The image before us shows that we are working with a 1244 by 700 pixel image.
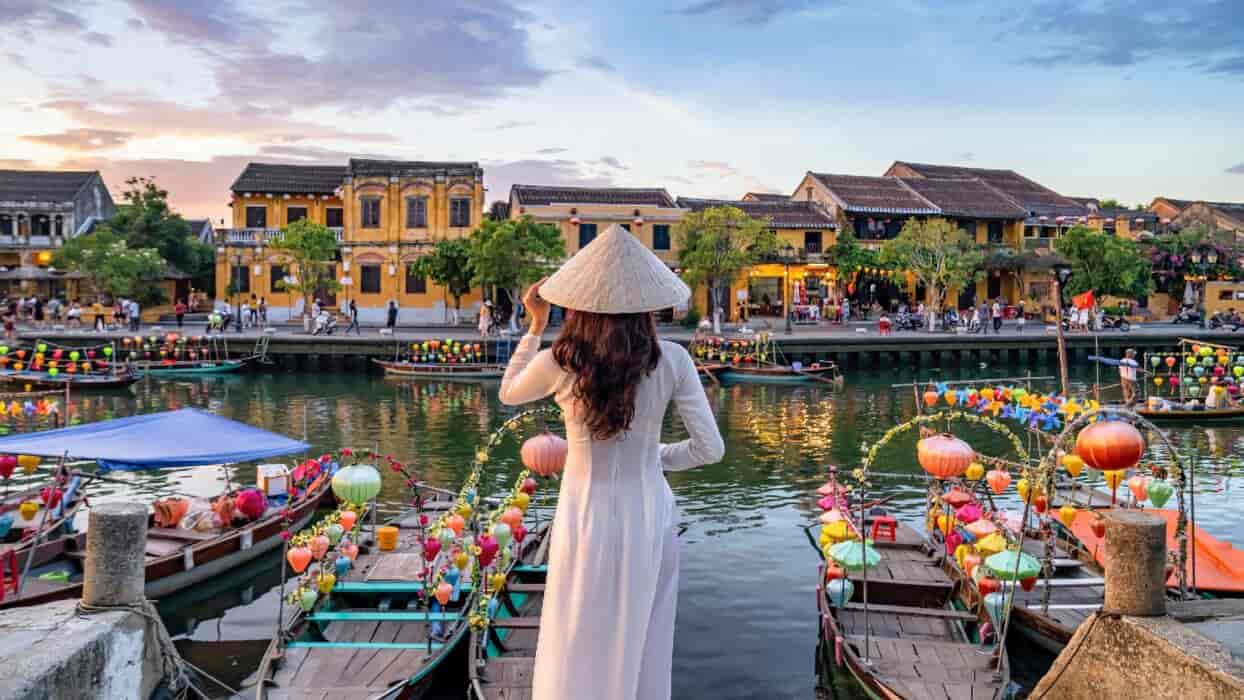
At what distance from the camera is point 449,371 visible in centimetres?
3003

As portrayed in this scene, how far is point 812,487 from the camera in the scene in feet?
53.6

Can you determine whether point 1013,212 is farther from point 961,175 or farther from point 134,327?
point 134,327

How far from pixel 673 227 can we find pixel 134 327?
20.1 meters

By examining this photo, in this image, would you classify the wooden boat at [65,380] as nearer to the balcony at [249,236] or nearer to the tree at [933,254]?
the balcony at [249,236]

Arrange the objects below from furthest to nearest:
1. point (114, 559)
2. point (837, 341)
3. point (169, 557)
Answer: point (837, 341) → point (169, 557) → point (114, 559)

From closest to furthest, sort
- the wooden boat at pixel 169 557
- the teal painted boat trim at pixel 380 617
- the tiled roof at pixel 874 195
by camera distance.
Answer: the teal painted boat trim at pixel 380 617 < the wooden boat at pixel 169 557 < the tiled roof at pixel 874 195

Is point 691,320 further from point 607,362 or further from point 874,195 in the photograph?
point 607,362

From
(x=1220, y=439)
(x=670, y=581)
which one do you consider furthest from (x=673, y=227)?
(x=670, y=581)

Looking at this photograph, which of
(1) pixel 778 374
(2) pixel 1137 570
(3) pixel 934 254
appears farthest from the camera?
(3) pixel 934 254

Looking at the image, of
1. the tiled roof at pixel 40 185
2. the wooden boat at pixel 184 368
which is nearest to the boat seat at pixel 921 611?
the wooden boat at pixel 184 368

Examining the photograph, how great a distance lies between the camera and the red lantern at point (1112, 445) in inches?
270

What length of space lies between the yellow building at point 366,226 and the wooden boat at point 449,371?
386 inches

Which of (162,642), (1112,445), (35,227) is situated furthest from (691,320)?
(162,642)

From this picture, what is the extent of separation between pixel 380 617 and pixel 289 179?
35638 mm
